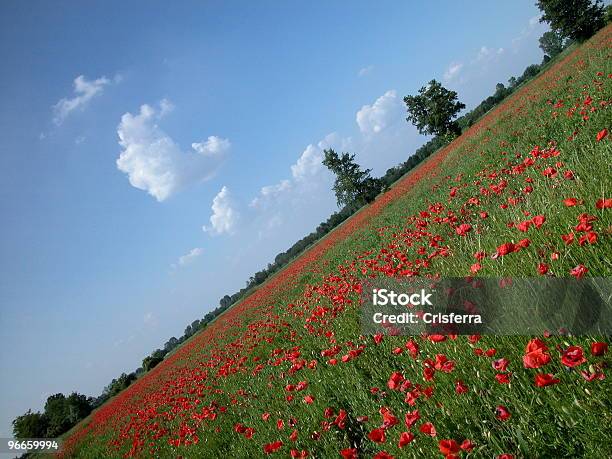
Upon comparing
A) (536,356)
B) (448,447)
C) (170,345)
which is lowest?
(448,447)

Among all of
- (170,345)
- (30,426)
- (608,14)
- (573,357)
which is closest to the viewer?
(573,357)

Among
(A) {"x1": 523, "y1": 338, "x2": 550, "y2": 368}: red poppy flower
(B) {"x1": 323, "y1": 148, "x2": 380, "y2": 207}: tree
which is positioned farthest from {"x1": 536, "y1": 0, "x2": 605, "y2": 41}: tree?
(A) {"x1": 523, "y1": 338, "x2": 550, "y2": 368}: red poppy flower

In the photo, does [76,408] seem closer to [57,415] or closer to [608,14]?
[57,415]

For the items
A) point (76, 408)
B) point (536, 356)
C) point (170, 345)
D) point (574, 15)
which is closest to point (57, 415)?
point (76, 408)

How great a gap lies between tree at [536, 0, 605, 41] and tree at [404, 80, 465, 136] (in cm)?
1272

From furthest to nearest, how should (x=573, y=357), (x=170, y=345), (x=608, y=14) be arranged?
(x=170, y=345)
(x=608, y=14)
(x=573, y=357)

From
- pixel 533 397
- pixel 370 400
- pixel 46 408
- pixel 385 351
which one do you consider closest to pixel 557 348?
pixel 533 397

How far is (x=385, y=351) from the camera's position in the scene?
4297 mm

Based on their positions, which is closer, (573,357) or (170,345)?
(573,357)

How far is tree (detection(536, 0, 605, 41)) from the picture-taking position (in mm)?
40531

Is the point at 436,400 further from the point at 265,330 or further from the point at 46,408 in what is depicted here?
the point at 46,408

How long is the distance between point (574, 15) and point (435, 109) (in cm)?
1737

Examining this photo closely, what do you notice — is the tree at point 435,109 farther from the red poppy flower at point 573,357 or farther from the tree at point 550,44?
the tree at point 550,44

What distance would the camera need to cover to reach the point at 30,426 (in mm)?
46125
